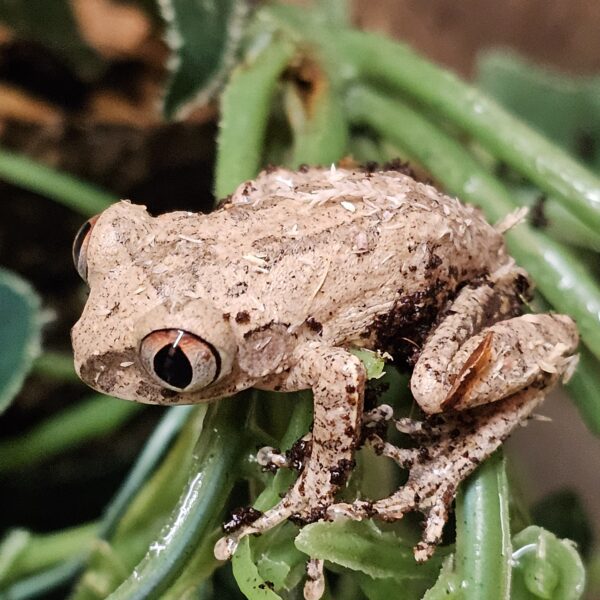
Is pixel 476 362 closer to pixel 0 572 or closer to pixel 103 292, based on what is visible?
pixel 103 292

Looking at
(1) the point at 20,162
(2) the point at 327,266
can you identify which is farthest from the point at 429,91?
(1) the point at 20,162

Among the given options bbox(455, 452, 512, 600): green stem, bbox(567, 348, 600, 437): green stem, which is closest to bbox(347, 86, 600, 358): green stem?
bbox(567, 348, 600, 437): green stem

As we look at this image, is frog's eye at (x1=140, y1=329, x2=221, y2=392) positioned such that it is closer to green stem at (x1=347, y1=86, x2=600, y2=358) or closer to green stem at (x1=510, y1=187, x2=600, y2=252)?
green stem at (x1=347, y1=86, x2=600, y2=358)

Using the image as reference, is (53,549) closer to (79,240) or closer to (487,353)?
(79,240)

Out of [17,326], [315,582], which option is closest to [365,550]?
[315,582]

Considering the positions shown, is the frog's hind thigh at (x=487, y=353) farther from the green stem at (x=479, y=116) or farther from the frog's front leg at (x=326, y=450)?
the green stem at (x=479, y=116)
